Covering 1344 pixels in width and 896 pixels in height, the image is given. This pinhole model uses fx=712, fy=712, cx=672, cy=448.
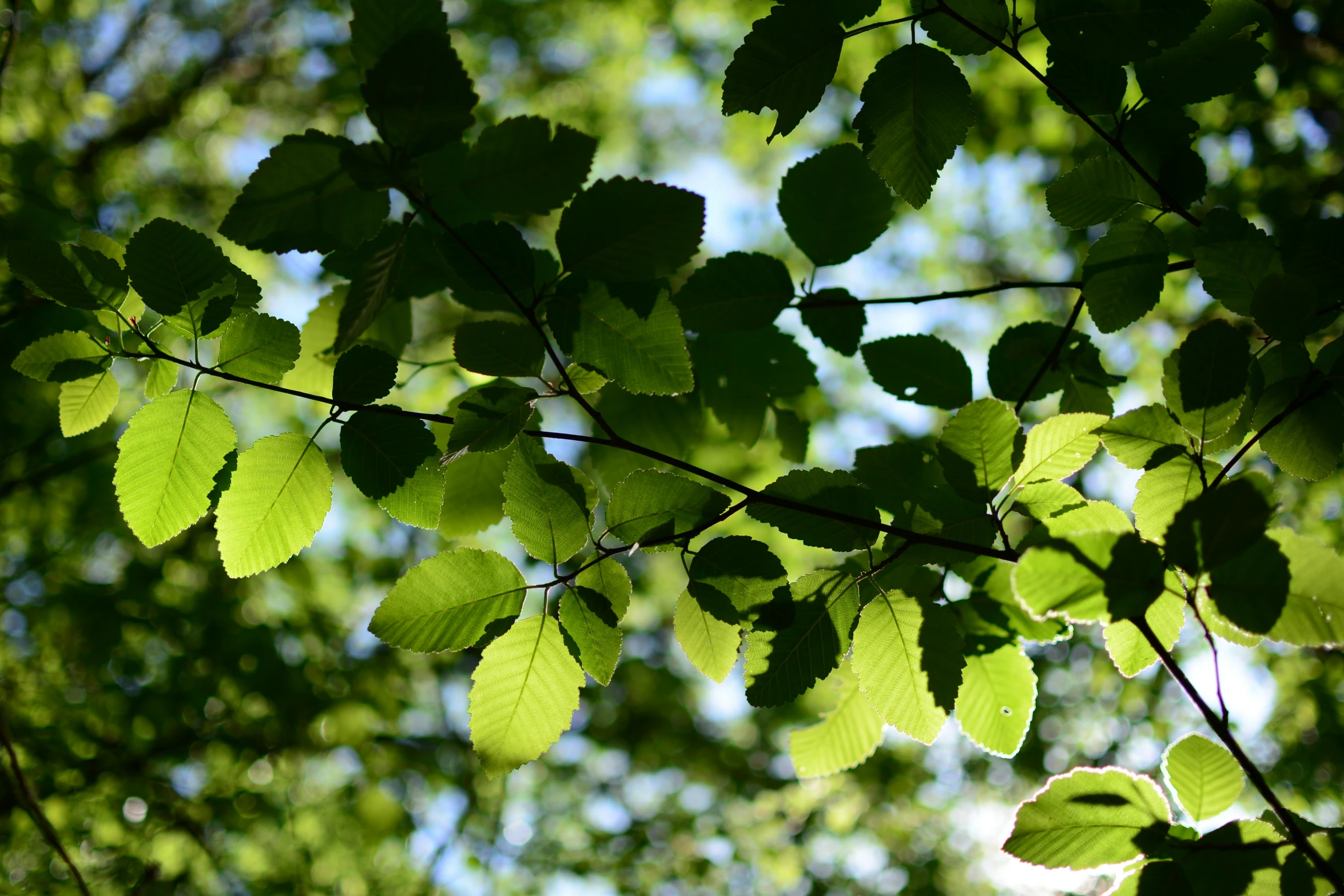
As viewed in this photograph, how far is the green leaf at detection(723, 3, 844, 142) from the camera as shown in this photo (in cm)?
78

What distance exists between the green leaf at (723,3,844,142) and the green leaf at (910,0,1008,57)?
131 millimetres

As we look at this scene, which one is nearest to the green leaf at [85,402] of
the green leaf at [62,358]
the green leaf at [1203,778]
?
the green leaf at [62,358]

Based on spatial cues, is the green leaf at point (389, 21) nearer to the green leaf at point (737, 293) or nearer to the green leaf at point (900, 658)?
the green leaf at point (737, 293)

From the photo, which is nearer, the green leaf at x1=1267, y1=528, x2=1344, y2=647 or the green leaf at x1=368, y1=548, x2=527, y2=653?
the green leaf at x1=1267, y1=528, x2=1344, y2=647

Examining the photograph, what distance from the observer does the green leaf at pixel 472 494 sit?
114 cm

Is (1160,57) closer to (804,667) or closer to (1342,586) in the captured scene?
(1342,586)

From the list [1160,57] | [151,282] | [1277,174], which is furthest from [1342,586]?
[1277,174]

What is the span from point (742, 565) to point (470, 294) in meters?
0.57

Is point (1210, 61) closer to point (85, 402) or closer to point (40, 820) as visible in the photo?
point (85, 402)

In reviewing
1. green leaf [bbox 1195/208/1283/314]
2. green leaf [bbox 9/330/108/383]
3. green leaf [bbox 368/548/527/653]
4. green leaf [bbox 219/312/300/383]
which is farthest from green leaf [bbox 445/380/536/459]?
green leaf [bbox 1195/208/1283/314]

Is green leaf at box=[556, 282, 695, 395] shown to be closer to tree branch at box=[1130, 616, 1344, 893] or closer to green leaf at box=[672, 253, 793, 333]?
green leaf at box=[672, 253, 793, 333]

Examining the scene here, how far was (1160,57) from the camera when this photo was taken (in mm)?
943

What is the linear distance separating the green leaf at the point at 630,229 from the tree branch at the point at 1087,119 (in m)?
0.37

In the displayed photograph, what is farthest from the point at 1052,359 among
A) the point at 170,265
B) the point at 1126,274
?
the point at 170,265
